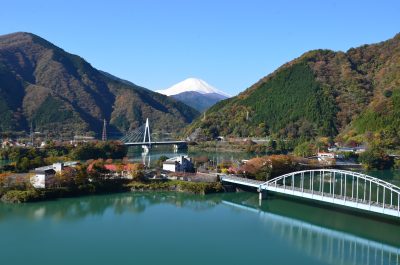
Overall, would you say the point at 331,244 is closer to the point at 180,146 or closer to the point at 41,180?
the point at 41,180

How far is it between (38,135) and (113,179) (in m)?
40.2

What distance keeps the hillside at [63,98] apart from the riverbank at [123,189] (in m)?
42.0

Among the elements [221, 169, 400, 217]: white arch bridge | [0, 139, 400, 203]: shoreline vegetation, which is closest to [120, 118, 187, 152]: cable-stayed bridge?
[0, 139, 400, 203]: shoreline vegetation

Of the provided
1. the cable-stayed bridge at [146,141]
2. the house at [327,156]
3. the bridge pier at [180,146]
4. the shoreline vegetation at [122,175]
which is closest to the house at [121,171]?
the shoreline vegetation at [122,175]

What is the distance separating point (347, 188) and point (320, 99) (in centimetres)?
3338

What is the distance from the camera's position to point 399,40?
6303 centimetres

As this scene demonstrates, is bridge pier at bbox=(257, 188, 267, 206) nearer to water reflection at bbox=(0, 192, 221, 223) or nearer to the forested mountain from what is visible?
water reflection at bbox=(0, 192, 221, 223)

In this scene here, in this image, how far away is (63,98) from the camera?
248 feet

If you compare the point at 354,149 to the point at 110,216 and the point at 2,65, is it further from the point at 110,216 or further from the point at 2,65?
the point at 2,65

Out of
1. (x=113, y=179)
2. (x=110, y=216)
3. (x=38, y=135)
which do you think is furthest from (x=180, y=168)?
(x=38, y=135)

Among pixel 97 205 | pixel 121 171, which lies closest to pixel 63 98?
pixel 121 171

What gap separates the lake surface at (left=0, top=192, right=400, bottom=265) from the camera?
511 inches

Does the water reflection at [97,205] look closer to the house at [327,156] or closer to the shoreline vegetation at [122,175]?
the shoreline vegetation at [122,175]

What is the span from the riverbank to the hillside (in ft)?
138
